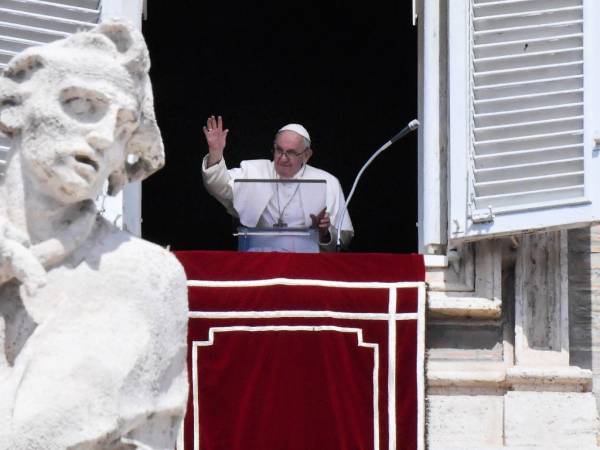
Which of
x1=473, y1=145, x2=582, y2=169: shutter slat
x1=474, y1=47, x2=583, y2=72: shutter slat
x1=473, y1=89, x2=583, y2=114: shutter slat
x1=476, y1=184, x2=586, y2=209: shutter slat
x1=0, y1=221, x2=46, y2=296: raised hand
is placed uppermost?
x1=474, y1=47, x2=583, y2=72: shutter slat

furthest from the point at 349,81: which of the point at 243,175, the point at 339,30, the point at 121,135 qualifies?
the point at 121,135

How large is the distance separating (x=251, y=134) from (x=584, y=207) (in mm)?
5690

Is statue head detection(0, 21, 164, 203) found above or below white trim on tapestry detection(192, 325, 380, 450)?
above

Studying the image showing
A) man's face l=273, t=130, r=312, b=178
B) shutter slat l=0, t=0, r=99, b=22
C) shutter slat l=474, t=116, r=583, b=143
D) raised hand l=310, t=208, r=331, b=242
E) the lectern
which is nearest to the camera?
shutter slat l=0, t=0, r=99, b=22

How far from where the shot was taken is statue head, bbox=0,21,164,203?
545 centimetres

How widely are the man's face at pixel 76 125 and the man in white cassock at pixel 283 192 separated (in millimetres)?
4612

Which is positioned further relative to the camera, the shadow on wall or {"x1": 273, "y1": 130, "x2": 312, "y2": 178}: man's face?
{"x1": 273, "y1": 130, "x2": 312, "y2": 178}: man's face

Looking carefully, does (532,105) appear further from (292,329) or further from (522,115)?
(292,329)

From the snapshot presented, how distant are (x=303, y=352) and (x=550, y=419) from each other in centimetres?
96

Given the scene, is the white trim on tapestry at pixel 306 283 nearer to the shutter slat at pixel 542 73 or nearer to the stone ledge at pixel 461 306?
the stone ledge at pixel 461 306

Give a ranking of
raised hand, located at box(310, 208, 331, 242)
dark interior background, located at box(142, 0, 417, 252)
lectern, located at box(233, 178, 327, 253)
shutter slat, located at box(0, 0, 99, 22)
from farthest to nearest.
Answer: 1. dark interior background, located at box(142, 0, 417, 252)
2. raised hand, located at box(310, 208, 331, 242)
3. lectern, located at box(233, 178, 327, 253)
4. shutter slat, located at box(0, 0, 99, 22)

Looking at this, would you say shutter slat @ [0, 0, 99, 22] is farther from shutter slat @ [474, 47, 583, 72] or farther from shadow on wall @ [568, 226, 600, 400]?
shadow on wall @ [568, 226, 600, 400]

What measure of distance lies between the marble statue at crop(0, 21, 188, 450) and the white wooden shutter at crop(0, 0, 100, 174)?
136 inches

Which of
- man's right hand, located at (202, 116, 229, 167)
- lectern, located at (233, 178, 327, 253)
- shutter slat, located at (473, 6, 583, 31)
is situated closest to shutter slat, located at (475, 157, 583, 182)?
shutter slat, located at (473, 6, 583, 31)
